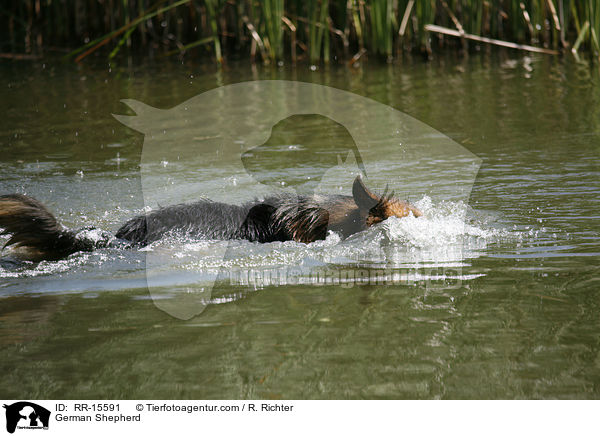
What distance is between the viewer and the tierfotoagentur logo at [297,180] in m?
5.12

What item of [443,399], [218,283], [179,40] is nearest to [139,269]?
[218,283]

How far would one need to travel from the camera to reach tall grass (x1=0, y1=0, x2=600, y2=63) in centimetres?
1184

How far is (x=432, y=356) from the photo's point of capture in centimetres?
367

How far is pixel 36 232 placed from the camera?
5125 millimetres

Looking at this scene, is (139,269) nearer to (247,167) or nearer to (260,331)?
(260,331)

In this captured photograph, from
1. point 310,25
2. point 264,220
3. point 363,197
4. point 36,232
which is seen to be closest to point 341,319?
point 363,197

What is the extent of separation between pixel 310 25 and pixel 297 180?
17.1ft

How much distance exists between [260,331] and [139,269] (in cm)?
147

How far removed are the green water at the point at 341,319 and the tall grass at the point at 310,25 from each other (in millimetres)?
4630

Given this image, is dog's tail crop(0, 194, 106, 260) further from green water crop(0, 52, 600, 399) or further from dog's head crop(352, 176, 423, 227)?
dog's head crop(352, 176, 423, 227)
